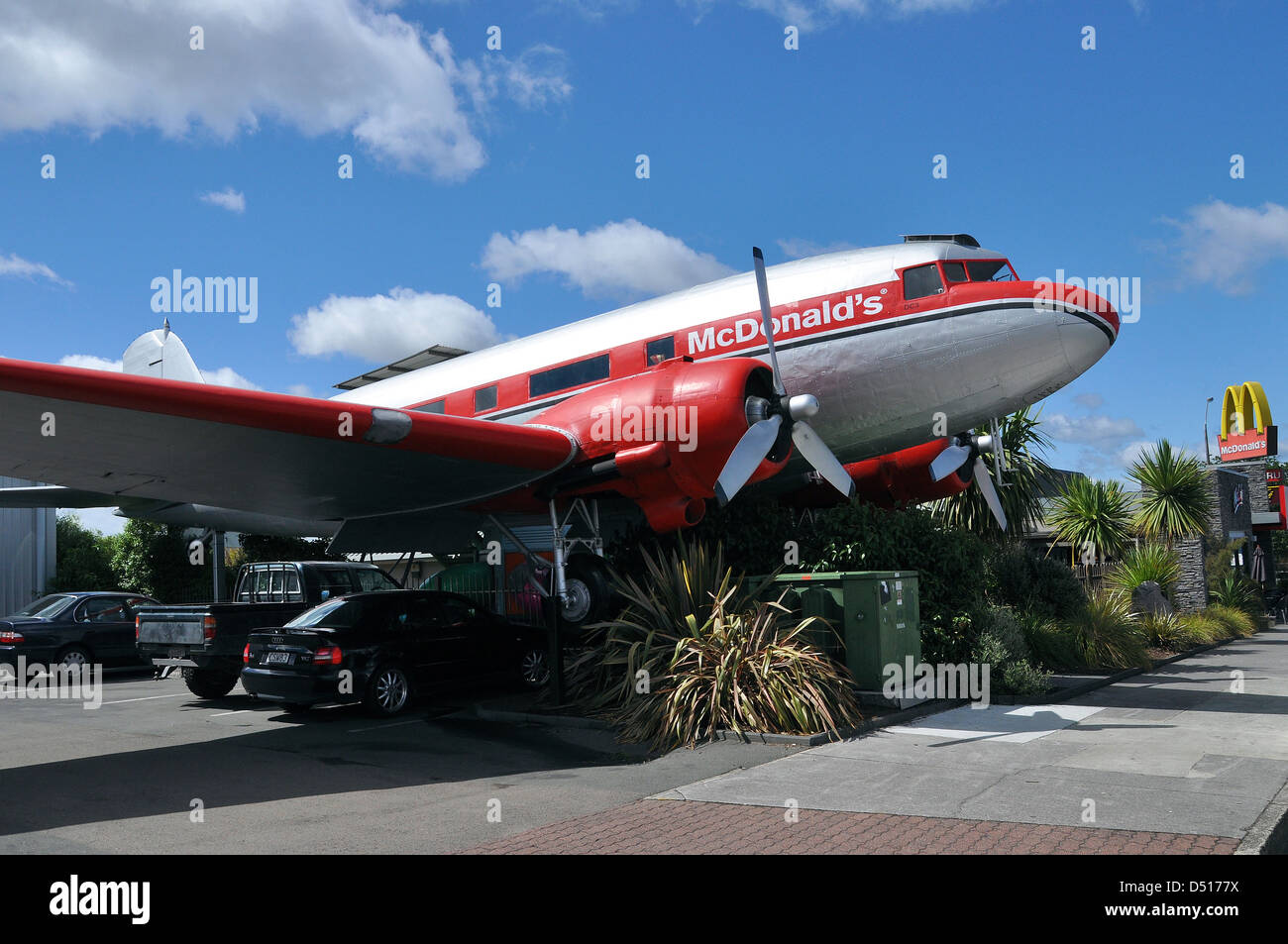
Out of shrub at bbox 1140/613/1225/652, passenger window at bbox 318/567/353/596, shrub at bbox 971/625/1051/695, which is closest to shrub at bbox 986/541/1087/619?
shrub at bbox 1140/613/1225/652

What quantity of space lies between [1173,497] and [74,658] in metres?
27.0

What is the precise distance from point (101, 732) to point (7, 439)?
12.8 feet

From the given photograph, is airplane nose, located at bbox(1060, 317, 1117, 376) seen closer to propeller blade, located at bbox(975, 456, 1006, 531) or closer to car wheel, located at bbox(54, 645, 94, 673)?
propeller blade, located at bbox(975, 456, 1006, 531)

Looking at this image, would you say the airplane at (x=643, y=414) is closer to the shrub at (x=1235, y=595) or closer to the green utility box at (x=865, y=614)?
the green utility box at (x=865, y=614)

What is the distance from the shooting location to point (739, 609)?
11234 mm

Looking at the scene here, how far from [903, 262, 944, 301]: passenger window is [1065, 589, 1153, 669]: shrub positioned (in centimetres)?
712

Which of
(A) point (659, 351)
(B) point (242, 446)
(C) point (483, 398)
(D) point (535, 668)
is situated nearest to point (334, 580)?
(C) point (483, 398)

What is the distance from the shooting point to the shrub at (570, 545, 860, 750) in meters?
9.62

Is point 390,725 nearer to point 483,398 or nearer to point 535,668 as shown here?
point 535,668

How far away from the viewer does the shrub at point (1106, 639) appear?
1557 cm

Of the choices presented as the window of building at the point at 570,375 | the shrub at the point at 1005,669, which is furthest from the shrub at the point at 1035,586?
the window of building at the point at 570,375

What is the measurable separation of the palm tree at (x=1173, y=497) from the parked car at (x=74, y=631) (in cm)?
2541
